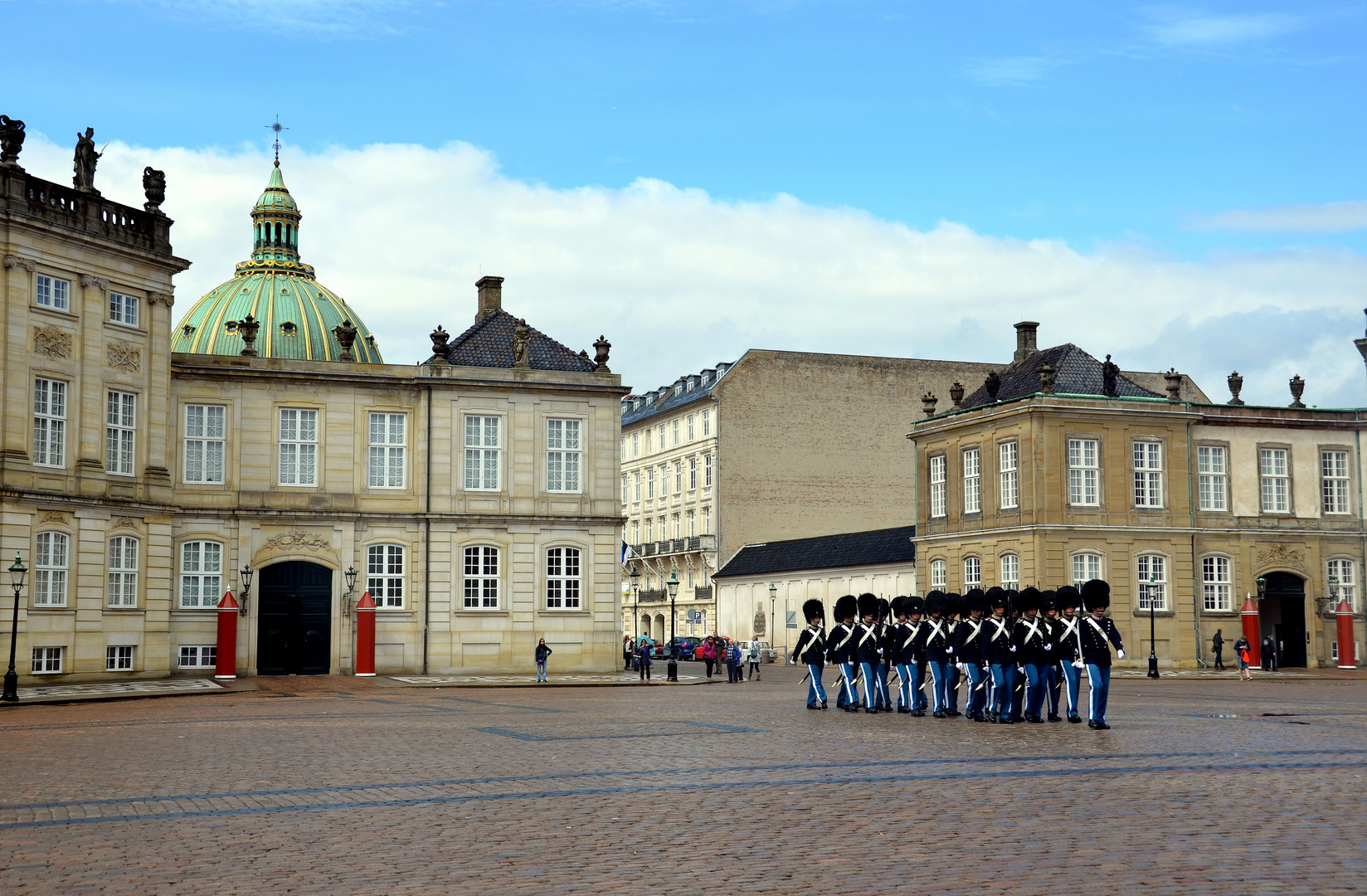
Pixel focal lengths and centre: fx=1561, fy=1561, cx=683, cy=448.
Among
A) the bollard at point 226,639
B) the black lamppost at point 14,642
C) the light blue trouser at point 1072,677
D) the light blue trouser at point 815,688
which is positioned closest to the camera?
the light blue trouser at point 1072,677

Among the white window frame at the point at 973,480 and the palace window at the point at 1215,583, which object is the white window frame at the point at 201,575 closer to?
the white window frame at the point at 973,480

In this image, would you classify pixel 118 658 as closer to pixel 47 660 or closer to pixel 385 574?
pixel 47 660

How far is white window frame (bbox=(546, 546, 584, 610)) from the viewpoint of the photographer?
159ft

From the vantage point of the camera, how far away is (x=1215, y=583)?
53406mm

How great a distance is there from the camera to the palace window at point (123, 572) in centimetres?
4053

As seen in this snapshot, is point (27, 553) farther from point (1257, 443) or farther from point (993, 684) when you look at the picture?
point (1257, 443)

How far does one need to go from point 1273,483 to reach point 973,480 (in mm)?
10377

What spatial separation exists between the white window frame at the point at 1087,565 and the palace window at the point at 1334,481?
9.39 metres

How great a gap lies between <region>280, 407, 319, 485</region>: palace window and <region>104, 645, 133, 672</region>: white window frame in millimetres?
7203

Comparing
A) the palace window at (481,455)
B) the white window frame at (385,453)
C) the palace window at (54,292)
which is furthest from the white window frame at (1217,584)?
the palace window at (54,292)

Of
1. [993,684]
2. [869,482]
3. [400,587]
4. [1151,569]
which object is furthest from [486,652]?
[869,482]

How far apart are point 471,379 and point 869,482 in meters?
38.3

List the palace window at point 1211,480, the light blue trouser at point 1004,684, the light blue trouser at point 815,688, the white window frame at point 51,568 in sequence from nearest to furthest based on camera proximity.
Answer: the light blue trouser at point 1004,684 < the light blue trouser at point 815,688 < the white window frame at point 51,568 < the palace window at point 1211,480

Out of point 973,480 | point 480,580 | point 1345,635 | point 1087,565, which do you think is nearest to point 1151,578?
point 1087,565
